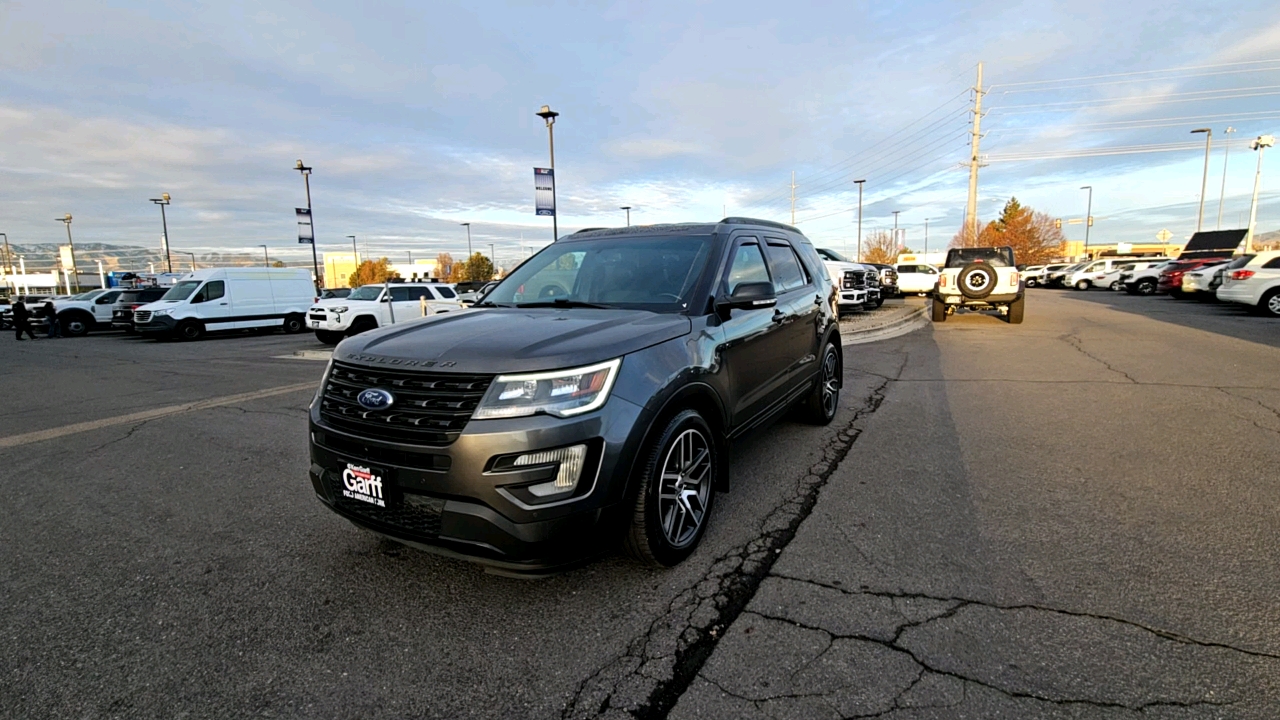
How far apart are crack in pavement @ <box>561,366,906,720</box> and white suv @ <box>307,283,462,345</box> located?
13023 mm

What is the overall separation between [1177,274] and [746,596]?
29073mm

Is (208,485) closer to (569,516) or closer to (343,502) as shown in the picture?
(343,502)

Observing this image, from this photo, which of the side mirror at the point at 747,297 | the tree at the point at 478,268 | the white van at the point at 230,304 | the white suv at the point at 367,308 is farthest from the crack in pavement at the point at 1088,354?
the tree at the point at 478,268

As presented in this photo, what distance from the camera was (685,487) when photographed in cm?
318

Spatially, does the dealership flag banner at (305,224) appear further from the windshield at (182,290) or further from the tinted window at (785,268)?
the tinted window at (785,268)

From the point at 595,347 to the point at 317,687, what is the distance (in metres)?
1.68

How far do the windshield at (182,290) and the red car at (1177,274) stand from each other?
1339 inches

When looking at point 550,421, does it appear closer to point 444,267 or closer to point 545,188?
point 545,188

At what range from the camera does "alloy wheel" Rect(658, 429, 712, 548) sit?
303 cm

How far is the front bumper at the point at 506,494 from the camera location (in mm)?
2453

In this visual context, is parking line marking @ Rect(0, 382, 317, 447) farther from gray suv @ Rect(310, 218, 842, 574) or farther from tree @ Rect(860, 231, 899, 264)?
tree @ Rect(860, 231, 899, 264)

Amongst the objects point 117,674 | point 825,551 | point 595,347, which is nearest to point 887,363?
point 825,551

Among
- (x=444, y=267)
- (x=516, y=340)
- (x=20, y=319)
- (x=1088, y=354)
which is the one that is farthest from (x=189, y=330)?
(x=444, y=267)

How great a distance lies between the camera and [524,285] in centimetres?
427
